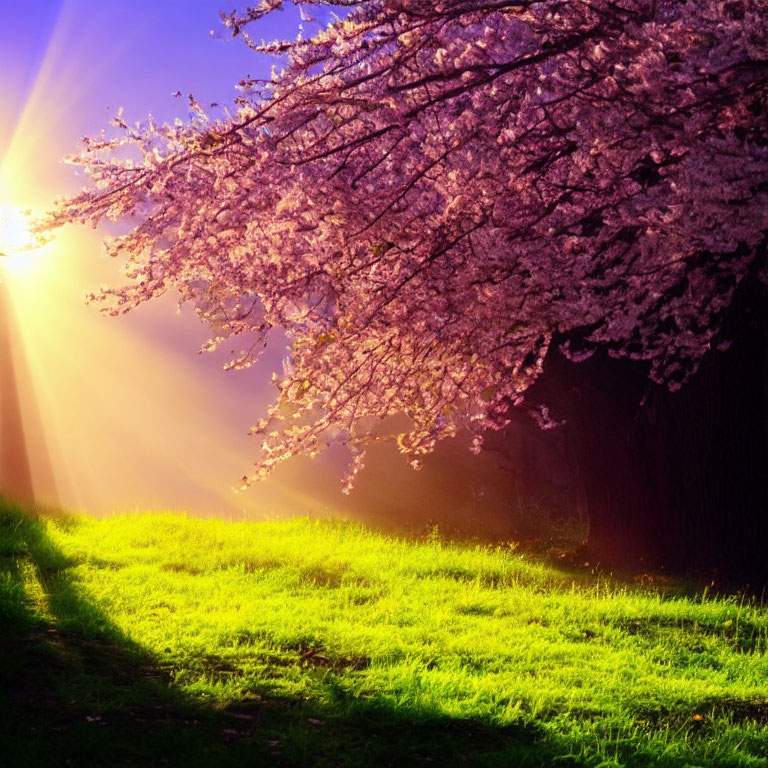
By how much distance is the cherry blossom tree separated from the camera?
6473 mm

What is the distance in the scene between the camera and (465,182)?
7262mm

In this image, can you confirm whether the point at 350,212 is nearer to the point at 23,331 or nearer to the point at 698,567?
the point at 698,567

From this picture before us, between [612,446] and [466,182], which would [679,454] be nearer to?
[612,446]

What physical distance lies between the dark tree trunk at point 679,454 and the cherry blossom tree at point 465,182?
7.18 ft

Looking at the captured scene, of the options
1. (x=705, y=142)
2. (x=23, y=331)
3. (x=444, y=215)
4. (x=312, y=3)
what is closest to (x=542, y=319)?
(x=444, y=215)

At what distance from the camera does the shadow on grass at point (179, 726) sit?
225 inches

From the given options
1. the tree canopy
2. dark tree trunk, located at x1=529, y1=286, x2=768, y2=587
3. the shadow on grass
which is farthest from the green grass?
the tree canopy

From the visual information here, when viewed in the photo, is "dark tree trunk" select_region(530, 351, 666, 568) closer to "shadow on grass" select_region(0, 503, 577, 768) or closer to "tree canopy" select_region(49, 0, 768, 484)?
"tree canopy" select_region(49, 0, 768, 484)

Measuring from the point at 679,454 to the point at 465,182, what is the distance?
5.89 meters

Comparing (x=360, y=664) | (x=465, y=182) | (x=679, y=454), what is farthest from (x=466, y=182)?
(x=679, y=454)

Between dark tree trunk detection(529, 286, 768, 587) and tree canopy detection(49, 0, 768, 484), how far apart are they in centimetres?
218

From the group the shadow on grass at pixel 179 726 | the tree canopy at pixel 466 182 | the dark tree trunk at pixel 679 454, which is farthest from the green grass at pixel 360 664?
the tree canopy at pixel 466 182

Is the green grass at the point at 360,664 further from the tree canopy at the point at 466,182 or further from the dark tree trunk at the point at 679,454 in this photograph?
the tree canopy at the point at 466,182

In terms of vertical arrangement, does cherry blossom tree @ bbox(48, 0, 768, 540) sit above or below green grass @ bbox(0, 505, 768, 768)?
above
